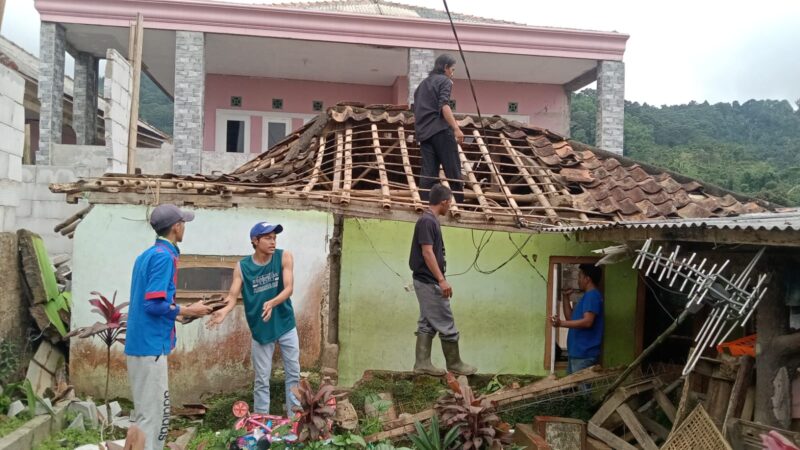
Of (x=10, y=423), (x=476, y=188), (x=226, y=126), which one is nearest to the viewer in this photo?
(x=10, y=423)

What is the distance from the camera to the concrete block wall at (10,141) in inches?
284

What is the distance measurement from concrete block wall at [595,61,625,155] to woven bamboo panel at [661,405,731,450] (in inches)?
505

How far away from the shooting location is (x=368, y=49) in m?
17.8

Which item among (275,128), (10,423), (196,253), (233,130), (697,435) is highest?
(275,128)

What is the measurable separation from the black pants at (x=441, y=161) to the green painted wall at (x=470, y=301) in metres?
0.63

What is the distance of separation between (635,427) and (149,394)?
4.41 m

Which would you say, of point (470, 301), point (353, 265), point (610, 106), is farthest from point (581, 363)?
point (610, 106)

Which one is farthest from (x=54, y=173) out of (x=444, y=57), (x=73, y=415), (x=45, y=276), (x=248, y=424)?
(x=248, y=424)

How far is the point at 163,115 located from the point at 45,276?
27.9 metres

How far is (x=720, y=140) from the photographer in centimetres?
3212

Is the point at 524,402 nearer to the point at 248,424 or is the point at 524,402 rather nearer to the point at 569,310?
the point at 569,310

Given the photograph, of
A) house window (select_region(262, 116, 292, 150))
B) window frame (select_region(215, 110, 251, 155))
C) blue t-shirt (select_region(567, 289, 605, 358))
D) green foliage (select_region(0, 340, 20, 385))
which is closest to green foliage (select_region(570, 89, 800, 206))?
house window (select_region(262, 116, 292, 150))

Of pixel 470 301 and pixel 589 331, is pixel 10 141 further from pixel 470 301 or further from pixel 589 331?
pixel 589 331

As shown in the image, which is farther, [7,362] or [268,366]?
[7,362]
